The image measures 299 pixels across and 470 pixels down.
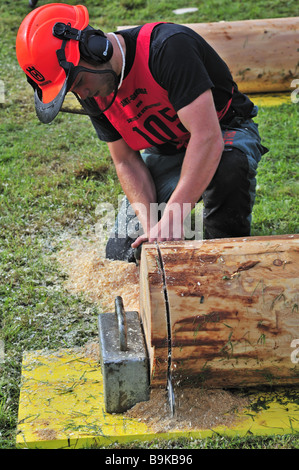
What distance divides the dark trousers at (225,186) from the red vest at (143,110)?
25 cm

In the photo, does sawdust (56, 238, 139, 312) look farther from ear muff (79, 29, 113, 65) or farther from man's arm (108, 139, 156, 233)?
ear muff (79, 29, 113, 65)

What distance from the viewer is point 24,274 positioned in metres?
3.39

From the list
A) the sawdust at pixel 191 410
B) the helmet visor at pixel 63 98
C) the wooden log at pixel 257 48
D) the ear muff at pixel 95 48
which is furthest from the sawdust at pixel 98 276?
the wooden log at pixel 257 48

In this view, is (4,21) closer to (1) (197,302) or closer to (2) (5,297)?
(2) (5,297)

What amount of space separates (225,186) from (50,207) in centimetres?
148

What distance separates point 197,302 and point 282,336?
1.20 feet

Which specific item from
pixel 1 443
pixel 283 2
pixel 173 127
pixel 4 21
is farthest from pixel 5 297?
pixel 283 2

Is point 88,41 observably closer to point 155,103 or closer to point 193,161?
point 155,103

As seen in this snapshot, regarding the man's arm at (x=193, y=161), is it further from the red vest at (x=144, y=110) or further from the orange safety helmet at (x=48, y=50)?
the orange safety helmet at (x=48, y=50)

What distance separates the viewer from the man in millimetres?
2553

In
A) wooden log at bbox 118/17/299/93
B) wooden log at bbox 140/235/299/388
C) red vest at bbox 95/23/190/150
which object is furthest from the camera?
wooden log at bbox 118/17/299/93

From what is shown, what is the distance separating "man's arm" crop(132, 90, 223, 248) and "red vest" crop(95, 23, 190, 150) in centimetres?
28

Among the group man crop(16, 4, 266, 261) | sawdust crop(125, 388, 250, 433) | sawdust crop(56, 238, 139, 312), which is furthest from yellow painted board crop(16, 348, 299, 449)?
man crop(16, 4, 266, 261)

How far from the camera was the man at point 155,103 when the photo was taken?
8.38 ft
